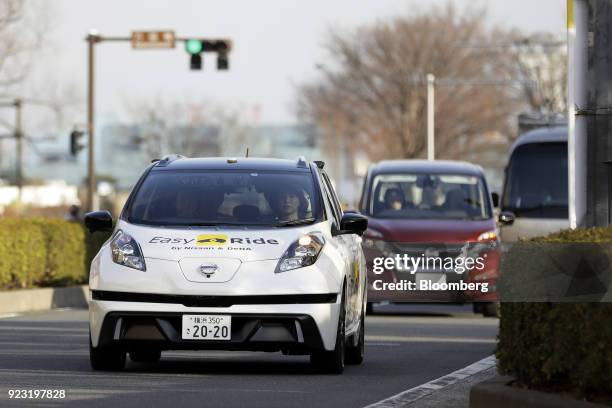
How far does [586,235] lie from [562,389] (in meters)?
1.09

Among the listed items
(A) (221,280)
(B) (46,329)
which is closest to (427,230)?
(B) (46,329)

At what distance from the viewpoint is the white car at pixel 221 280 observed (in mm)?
12891

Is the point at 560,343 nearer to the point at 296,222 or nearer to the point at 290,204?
the point at 296,222

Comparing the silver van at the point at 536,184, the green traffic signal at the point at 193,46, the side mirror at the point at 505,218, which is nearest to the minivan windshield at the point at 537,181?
the silver van at the point at 536,184

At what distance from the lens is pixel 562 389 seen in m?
9.71

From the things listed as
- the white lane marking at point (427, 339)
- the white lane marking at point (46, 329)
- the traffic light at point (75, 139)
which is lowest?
the white lane marking at point (427, 339)

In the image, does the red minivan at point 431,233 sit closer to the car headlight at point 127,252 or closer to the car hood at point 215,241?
the car hood at point 215,241

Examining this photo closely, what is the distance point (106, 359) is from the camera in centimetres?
1339

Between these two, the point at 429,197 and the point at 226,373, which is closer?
the point at 226,373

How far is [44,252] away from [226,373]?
46.6 feet

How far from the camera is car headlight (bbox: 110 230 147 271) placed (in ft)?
42.9

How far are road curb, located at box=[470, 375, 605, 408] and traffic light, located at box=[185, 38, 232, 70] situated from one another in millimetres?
27959

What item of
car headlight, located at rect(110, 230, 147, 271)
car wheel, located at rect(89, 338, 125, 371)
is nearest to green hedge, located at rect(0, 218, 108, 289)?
car wheel, located at rect(89, 338, 125, 371)

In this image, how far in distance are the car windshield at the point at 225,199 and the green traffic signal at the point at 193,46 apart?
942 inches
